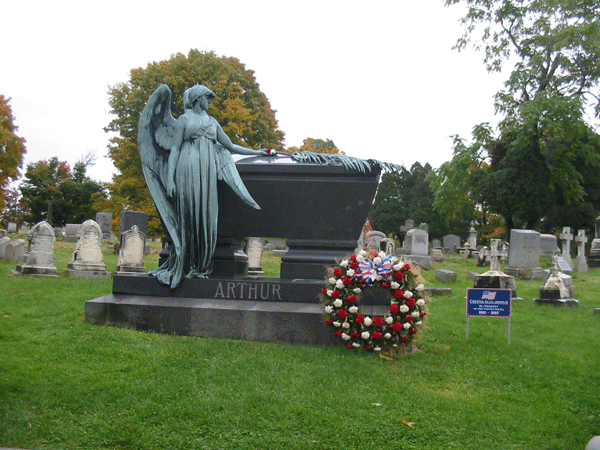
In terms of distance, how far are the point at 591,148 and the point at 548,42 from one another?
4.79 m

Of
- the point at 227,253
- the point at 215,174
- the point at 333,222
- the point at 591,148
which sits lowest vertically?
the point at 227,253

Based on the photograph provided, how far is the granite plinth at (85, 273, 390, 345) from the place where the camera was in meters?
5.95

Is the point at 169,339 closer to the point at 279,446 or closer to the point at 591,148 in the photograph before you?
the point at 279,446

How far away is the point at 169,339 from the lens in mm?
5855

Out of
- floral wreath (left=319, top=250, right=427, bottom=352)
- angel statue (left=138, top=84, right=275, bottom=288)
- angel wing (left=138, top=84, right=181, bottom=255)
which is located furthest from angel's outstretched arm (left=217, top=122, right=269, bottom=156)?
floral wreath (left=319, top=250, right=427, bottom=352)

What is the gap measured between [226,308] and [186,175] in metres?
1.59

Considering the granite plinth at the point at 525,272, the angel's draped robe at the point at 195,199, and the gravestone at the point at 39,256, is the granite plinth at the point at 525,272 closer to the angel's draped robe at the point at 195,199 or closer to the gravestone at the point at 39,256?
the angel's draped robe at the point at 195,199

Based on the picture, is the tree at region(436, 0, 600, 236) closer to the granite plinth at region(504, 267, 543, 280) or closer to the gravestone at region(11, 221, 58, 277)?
the granite plinth at region(504, 267, 543, 280)

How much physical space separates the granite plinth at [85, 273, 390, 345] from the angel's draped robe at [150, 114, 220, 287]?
0.74ft

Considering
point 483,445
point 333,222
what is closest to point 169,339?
point 333,222

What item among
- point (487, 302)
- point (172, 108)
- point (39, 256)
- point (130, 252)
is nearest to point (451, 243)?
point (172, 108)

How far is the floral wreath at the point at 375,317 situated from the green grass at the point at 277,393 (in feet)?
0.73

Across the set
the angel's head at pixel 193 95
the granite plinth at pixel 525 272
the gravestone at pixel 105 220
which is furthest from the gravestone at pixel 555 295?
the gravestone at pixel 105 220

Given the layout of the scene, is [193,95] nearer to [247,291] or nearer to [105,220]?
[247,291]
